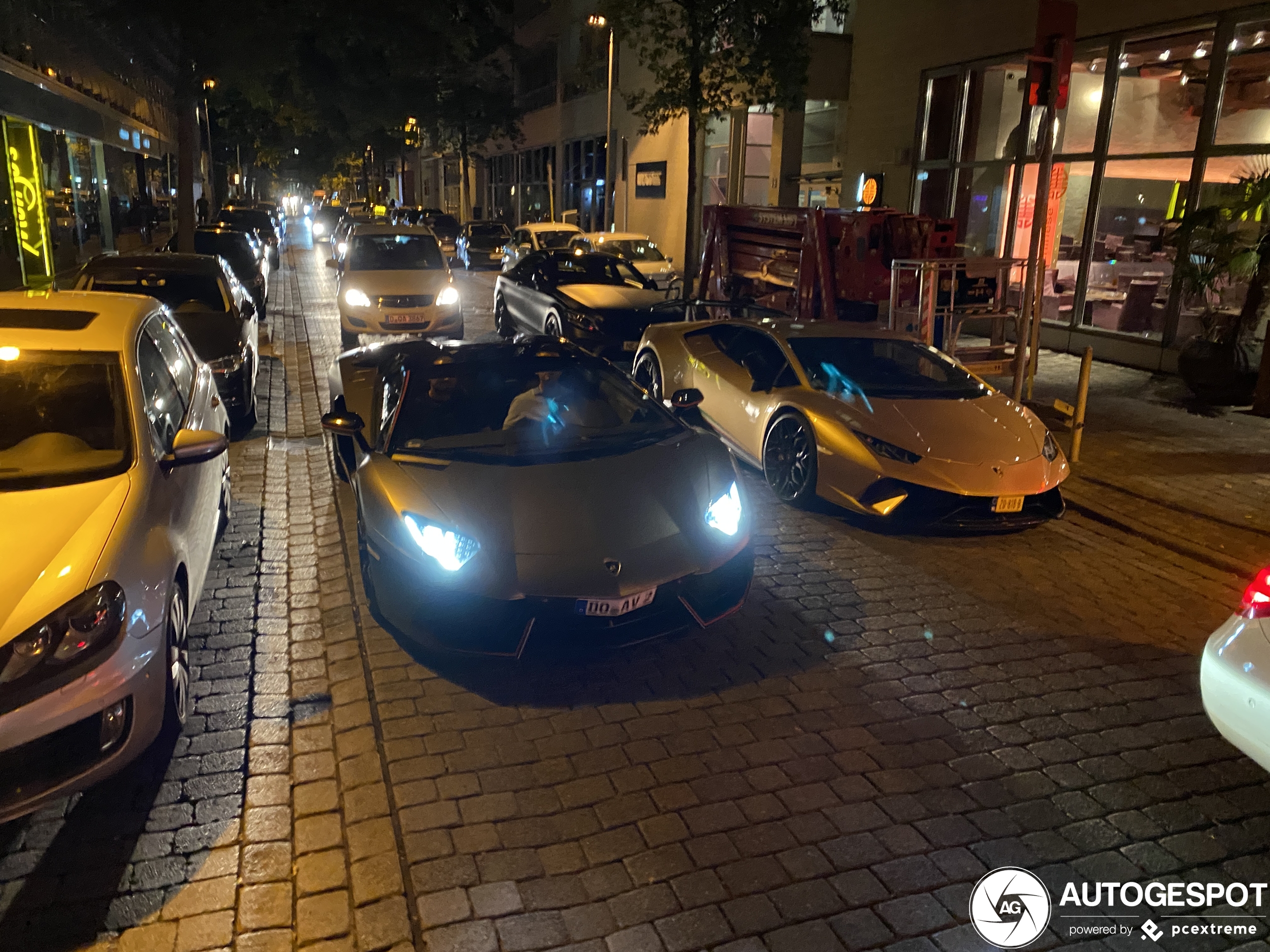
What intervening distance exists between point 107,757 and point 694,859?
6.94ft

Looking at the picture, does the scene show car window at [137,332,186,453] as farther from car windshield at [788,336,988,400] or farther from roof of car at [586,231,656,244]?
roof of car at [586,231,656,244]

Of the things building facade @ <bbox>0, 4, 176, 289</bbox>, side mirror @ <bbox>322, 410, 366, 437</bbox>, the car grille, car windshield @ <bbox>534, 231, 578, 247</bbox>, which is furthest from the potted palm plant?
building facade @ <bbox>0, 4, 176, 289</bbox>

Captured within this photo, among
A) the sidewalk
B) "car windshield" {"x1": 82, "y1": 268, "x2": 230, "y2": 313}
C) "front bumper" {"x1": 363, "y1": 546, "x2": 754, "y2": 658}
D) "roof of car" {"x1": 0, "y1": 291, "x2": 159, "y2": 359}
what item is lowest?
the sidewalk

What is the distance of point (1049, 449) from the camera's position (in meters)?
6.74

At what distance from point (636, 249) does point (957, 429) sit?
16.2 m

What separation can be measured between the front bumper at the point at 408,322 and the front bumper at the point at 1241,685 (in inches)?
474

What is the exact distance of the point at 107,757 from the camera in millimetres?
3221

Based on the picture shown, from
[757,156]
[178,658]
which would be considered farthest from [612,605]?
[757,156]

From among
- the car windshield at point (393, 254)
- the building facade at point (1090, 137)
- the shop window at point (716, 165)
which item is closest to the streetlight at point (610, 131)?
the shop window at point (716, 165)

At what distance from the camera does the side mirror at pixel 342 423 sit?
5105 mm

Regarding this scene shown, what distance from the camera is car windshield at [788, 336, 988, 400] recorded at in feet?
23.3

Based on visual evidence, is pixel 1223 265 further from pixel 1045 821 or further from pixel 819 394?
pixel 1045 821

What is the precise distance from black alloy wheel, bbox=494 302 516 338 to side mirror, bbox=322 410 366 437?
9864 millimetres

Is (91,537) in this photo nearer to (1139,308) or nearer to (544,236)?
(1139,308)
